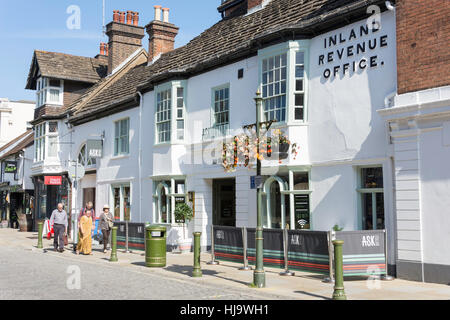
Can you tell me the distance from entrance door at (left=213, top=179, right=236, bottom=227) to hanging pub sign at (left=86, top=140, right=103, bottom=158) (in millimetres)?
8880

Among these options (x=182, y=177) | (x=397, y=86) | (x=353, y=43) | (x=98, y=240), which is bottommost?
(x=98, y=240)

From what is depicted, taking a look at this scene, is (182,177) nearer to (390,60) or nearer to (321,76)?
(321,76)

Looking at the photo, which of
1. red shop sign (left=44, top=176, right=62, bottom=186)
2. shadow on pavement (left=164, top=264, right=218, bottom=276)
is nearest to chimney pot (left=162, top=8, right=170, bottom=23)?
red shop sign (left=44, top=176, right=62, bottom=186)

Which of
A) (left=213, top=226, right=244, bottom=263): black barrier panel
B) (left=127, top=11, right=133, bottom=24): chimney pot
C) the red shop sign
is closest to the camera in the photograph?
(left=213, top=226, right=244, bottom=263): black barrier panel

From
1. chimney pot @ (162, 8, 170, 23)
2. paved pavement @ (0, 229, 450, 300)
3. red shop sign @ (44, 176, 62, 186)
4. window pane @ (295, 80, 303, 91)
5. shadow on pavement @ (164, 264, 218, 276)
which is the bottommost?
shadow on pavement @ (164, 264, 218, 276)

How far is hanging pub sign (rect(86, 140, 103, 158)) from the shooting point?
80.6ft

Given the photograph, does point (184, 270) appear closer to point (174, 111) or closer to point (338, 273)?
point (338, 273)

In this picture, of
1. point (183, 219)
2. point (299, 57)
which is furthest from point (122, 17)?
point (299, 57)

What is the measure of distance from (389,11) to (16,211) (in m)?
36.4

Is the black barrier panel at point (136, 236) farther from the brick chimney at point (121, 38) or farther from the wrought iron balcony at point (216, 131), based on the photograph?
the brick chimney at point (121, 38)

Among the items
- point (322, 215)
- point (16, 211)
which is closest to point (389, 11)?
point (322, 215)

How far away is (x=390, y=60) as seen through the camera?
39.7 feet

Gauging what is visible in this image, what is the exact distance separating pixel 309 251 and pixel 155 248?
4.71 meters

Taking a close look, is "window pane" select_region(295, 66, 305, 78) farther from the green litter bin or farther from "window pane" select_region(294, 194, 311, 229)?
the green litter bin
